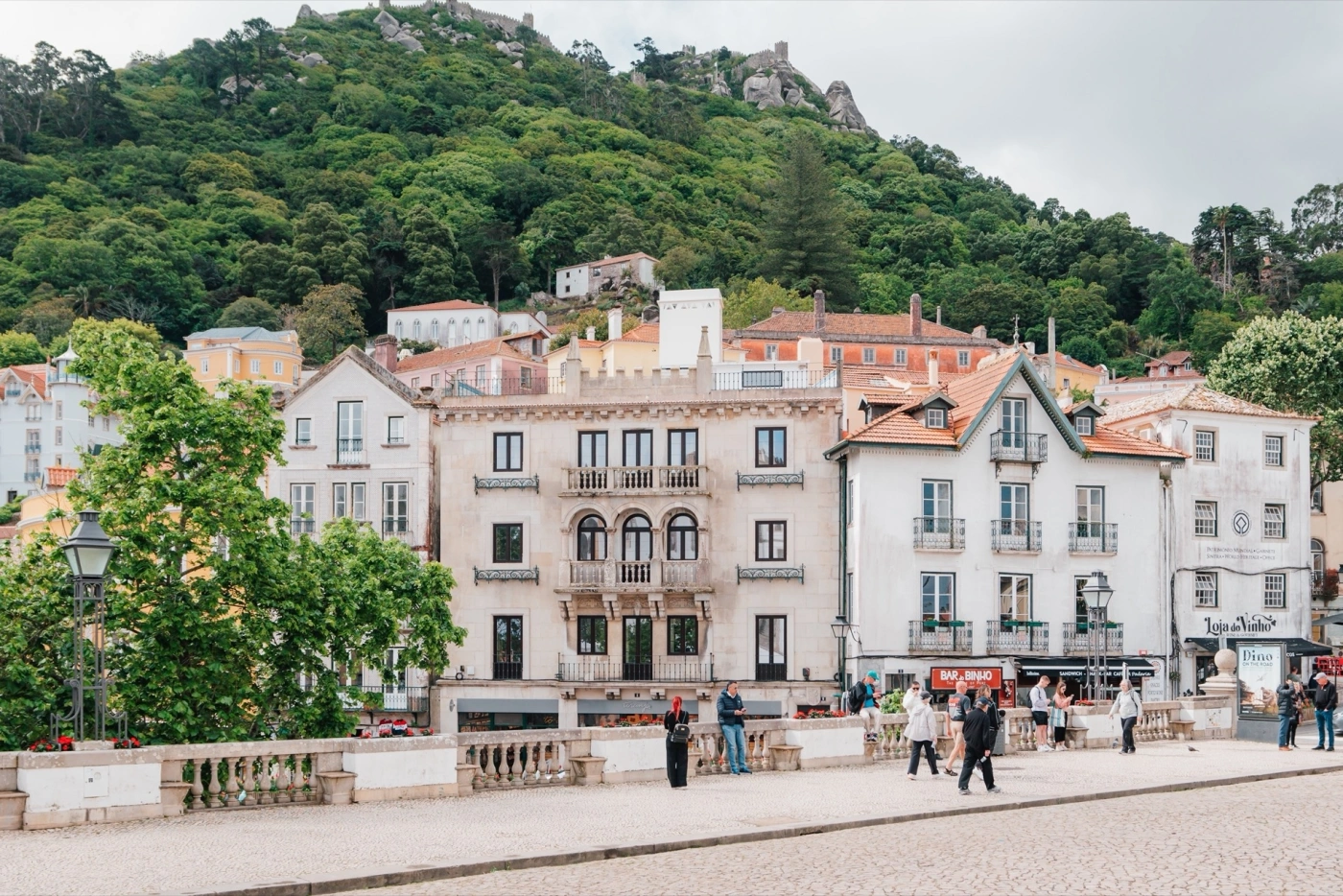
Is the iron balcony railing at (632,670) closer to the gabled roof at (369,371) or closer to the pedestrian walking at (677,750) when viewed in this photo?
the gabled roof at (369,371)

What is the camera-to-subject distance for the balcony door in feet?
171

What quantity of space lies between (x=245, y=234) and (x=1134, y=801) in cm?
16342

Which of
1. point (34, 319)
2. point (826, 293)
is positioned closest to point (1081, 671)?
point (826, 293)

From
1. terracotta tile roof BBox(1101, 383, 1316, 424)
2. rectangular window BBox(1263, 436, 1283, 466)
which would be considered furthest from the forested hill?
rectangular window BBox(1263, 436, 1283, 466)

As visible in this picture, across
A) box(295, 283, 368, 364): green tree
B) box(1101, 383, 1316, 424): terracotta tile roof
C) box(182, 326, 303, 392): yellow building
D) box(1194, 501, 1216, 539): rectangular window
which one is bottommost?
box(1194, 501, 1216, 539): rectangular window

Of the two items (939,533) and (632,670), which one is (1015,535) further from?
(632,670)

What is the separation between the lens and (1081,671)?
166ft

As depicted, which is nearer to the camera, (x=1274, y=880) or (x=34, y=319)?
(x=1274, y=880)

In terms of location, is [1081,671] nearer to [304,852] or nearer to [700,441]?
[700,441]

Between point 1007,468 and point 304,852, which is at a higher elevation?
point 1007,468

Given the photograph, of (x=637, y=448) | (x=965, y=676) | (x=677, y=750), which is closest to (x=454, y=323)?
(x=637, y=448)

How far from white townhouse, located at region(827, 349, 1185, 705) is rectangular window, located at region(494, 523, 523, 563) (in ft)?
33.4

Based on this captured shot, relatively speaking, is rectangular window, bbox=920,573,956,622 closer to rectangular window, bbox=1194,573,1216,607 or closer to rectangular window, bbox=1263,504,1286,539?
rectangular window, bbox=1194,573,1216,607

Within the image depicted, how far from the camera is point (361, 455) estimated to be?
54.7m
